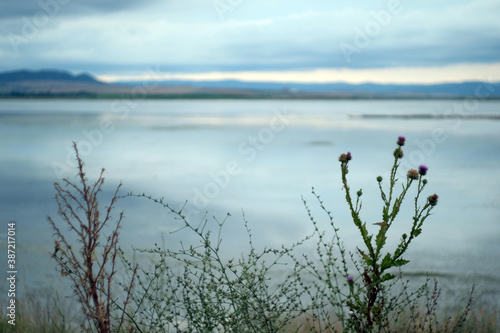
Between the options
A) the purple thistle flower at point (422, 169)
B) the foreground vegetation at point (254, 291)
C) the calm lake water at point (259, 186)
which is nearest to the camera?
the foreground vegetation at point (254, 291)

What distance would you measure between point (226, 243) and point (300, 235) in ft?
3.72

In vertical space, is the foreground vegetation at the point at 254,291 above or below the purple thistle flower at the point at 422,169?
below

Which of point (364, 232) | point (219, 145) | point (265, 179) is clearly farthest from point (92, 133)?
point (364, 232)

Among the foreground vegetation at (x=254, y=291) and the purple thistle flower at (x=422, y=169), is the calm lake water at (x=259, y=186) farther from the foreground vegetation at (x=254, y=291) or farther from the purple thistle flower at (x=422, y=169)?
the purple thistle flower at (x=422, y=169)

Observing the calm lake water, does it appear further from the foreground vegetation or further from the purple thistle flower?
the purple thistle flower

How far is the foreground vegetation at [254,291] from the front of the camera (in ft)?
9.12

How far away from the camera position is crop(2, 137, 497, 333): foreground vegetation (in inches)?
109

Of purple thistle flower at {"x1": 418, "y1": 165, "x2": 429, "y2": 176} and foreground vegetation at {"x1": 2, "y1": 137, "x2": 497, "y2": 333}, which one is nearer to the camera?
foreground vegetation at {"x1": 2, "y1": 137, "x2": 497, "y2": 333}

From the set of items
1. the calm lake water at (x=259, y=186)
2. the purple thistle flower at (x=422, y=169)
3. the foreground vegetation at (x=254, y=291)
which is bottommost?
the foreground vegetation at (x=254, y=291)

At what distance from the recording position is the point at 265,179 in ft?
45.6

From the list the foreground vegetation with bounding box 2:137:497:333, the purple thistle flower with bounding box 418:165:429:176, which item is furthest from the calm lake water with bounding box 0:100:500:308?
the purple thistle flower with bounding box 418:165:429:176

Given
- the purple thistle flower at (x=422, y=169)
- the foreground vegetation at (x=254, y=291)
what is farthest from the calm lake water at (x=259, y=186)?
the purple thistle flower at (x=422, y=169)

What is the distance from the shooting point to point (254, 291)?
3.18 metres

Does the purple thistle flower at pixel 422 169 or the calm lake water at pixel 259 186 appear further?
Result: the calm lake water at pixel 259 186
